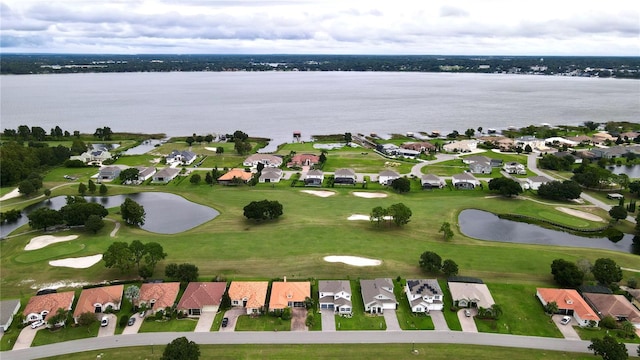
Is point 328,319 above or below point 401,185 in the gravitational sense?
below

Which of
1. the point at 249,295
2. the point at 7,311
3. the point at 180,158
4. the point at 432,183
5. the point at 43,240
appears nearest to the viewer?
the point at 7,311

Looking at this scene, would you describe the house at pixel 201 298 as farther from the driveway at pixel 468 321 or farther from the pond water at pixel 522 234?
the pond water at pixel 522 234

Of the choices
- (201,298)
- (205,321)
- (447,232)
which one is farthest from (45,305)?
(447,232)

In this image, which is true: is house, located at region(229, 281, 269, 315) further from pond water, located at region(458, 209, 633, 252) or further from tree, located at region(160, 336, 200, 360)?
pond water, located at region(458, 209, 633, 252)

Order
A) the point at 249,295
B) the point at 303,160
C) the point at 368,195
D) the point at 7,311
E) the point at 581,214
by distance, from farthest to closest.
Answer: the point at 303,160, the point at 368,195, the point at 581,214, the point at 249,295, the point at 7,311

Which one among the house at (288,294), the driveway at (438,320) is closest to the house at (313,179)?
the house at (288,294)

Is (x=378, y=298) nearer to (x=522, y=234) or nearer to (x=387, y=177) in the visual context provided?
(x=522, y=234)

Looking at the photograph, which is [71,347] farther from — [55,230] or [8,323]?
[55,230]
